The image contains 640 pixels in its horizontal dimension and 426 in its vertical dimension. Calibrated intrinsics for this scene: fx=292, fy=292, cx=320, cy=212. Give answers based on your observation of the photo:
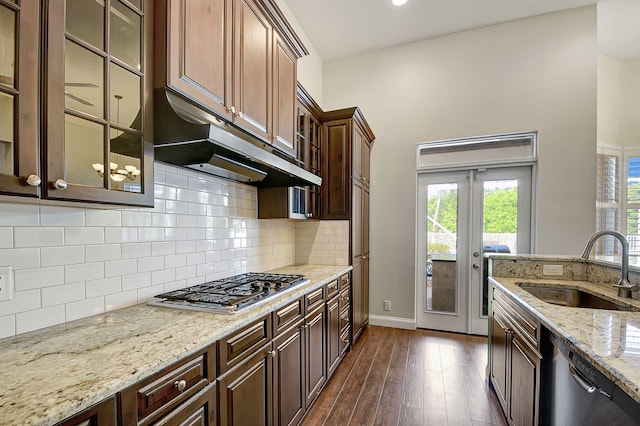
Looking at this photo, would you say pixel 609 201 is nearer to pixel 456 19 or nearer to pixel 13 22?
pixel 456 19

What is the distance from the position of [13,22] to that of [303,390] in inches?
86.9

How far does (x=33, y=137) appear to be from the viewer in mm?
885

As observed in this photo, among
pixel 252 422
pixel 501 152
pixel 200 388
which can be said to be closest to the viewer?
pixel 200 388

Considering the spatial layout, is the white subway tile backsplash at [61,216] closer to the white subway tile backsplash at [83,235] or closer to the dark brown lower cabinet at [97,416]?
the white subway tile backsplash at [83,235]

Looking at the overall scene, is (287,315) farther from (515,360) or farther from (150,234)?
(515,360)

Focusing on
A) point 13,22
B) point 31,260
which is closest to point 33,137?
point 13,22

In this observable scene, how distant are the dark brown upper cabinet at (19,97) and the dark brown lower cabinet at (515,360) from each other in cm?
216

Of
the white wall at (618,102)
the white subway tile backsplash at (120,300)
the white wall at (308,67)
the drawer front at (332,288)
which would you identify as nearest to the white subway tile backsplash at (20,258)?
the white subway tile backsplash at (120,300)

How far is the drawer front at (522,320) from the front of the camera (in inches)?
58.1

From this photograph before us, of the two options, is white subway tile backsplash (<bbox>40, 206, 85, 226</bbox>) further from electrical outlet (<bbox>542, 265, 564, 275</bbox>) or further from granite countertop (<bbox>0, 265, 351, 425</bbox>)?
electrical outlet (<bbox>542, 265, 564, 275</bbox>)

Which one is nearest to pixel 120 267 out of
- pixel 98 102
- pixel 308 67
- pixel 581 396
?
pixel 98 102

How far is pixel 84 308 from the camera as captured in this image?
1322 millimetres

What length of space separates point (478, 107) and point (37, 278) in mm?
4195

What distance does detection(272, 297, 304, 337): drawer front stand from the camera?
162 centimetres
